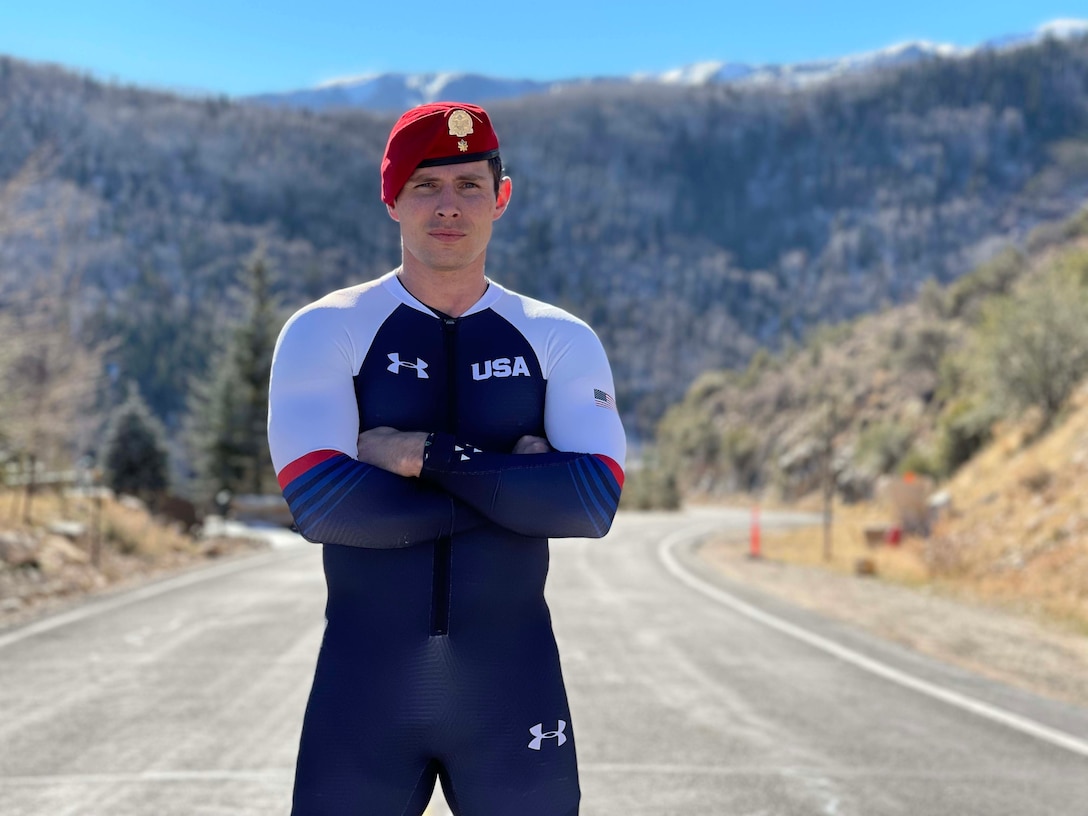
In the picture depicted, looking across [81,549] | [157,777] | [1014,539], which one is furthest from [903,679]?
[81,549]

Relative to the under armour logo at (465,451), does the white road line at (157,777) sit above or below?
below

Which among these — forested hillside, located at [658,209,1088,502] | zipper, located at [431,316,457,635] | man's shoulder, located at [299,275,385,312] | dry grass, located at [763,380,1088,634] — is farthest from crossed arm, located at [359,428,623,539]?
forested hillside, located at [658,209,1088,502]

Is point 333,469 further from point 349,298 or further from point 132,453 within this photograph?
point 132,453

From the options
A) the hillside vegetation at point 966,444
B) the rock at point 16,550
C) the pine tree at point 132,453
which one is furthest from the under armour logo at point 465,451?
the pine tree at point 132,453

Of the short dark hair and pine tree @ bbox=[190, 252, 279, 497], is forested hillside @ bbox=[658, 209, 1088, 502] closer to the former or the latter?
pine tree @ bbox=[190, 252, 279, 497]

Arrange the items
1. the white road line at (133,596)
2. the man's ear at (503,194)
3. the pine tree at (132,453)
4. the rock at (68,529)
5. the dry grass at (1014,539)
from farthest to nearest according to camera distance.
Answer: the pine tree at (132,453)
the rock at (68,529)
the dry grass at (1014,539)
the white road line at (133,596)
the man's ear at (503,194)

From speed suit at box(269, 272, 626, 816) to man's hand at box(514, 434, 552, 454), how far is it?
2cm

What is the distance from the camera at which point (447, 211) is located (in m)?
2.68

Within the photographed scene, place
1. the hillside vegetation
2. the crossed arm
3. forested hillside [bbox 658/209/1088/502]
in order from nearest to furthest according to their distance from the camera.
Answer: the crossed arm, the hillside vegetation, forested hillside [bbox 658/209/1088/502]

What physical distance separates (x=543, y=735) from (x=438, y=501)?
617 millimetres

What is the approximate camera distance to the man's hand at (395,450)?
2514 millimetres

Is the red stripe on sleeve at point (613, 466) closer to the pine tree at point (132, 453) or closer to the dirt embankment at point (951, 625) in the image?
the dirt embankment at point (951, 625)

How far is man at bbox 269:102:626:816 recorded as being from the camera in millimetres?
2525

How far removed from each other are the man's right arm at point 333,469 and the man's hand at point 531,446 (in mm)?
196
